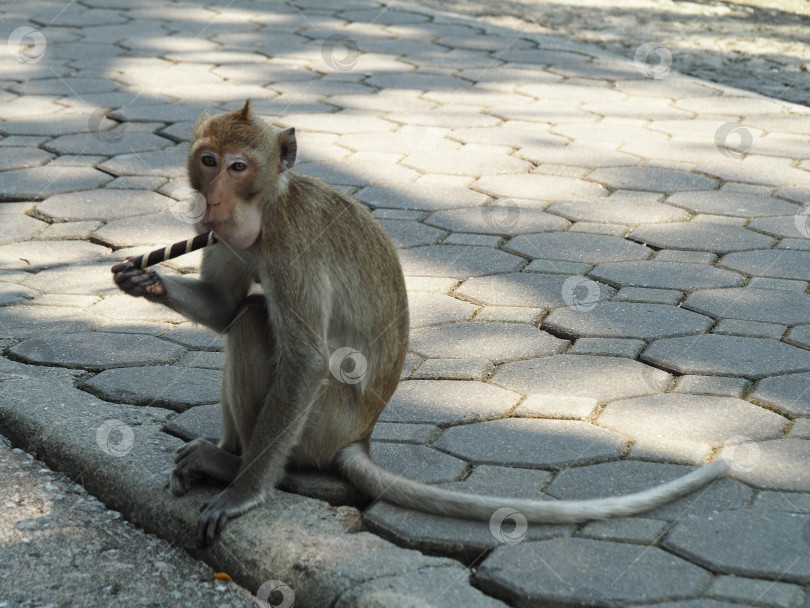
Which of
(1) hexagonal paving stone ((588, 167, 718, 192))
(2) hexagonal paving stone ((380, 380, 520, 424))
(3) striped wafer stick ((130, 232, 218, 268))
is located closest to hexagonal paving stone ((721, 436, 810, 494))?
(2) hexagonal paving stone ((380, 380, 520, 424))

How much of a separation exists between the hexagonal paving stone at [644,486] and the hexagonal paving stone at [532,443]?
0.21 feet

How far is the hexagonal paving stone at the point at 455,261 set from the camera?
14.7ft

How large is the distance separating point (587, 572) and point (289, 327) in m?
0.97

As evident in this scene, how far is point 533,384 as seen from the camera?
354 cm

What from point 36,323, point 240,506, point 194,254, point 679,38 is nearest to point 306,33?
point 679,38

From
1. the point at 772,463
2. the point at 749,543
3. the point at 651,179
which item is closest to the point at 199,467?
the point at 749,543

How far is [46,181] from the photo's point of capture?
5.39 metres

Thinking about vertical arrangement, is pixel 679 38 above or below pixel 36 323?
above

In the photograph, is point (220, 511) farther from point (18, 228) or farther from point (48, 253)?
point (18, 228)

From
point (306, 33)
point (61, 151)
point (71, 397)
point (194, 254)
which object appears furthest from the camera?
point (306, 33)

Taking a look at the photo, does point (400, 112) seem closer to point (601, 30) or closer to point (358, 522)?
point (601, 30)

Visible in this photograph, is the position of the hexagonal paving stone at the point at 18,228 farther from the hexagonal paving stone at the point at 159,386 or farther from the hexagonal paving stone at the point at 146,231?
the hexagonal paving stone at the point at 159,386

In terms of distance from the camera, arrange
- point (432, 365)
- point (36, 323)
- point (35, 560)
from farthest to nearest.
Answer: point (36, 323)
point (432, 365)
point (35, 560)

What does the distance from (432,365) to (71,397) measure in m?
1.16
